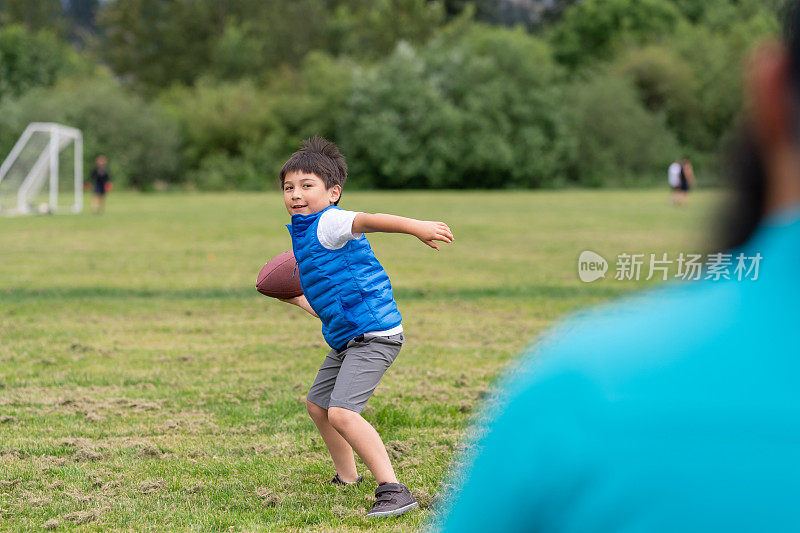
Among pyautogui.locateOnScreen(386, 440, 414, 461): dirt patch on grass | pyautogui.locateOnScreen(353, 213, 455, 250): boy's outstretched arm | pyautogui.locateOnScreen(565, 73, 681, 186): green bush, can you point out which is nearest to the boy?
pyautogui.locateOnScreen(353, 213, 455, 250): boy's outstretched arm

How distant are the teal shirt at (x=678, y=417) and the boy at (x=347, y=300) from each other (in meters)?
3.04

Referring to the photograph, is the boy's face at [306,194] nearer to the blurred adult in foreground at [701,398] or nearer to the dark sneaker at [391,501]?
the dark sneaker at [391,501]

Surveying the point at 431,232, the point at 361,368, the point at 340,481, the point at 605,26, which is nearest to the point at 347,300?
the point at 361,368

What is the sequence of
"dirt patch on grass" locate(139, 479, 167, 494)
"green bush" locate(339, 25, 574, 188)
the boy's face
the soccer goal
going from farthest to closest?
"green bush" locate(339, 25, 574, 188), the soccer goal, "dirt patch on grass" locate(139, 479, 167, 494), the boy's face

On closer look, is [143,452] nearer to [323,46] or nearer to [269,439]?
[269,439]

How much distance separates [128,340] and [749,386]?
8017 millimetres

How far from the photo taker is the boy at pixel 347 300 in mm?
3895

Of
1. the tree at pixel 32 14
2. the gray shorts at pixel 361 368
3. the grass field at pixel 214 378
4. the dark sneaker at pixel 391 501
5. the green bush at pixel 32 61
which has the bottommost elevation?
the grass field at pixel 214 378

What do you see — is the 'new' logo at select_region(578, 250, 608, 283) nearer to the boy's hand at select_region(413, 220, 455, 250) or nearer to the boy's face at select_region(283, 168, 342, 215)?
the boy's face at select_region(283, 168, 342, 215)

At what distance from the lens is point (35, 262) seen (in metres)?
14.5

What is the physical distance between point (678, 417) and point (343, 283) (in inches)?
125

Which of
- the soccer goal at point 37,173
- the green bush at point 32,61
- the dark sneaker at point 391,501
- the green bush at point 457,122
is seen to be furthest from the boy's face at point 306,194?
the green bush at point 32,61

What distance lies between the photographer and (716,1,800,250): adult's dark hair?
29.1 inches

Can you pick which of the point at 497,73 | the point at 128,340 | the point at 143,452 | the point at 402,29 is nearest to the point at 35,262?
the point at 128,340
